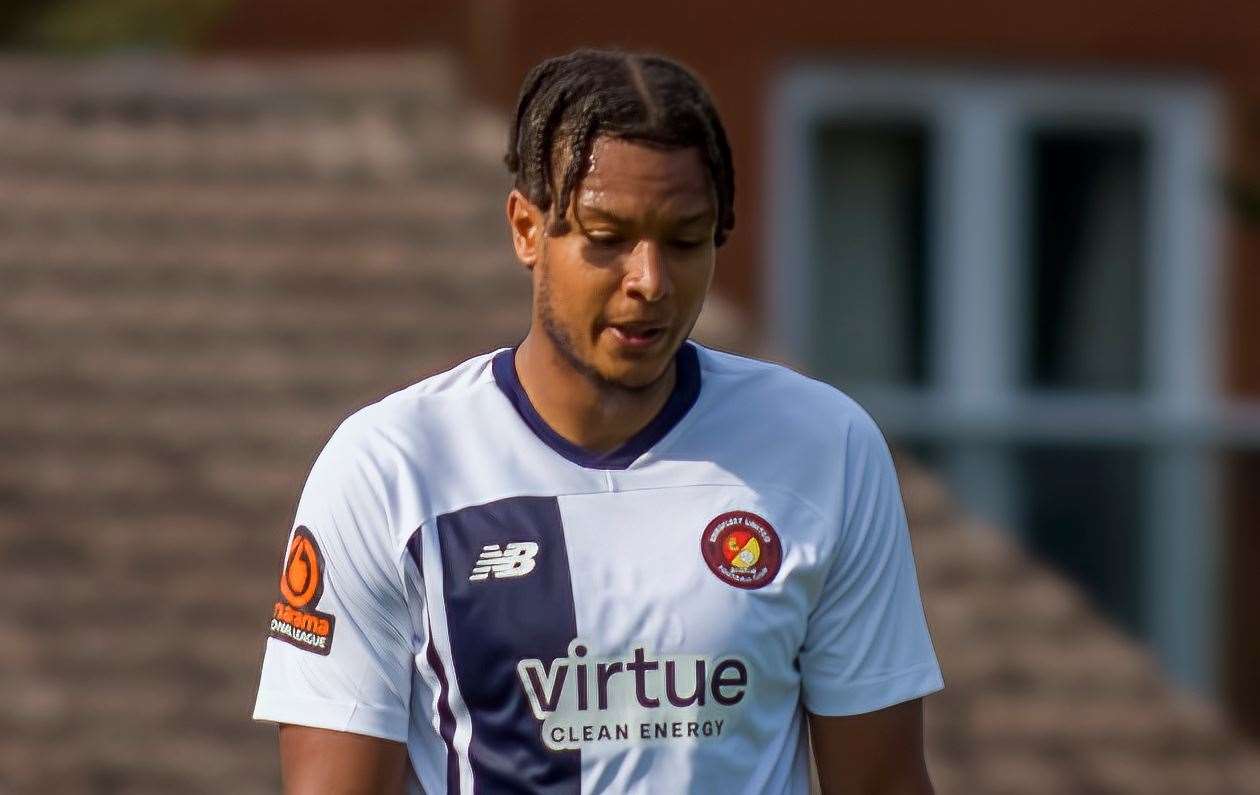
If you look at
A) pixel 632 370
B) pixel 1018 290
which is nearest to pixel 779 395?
pixel 632 370

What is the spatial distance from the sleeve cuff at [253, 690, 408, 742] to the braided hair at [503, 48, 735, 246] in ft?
2.01

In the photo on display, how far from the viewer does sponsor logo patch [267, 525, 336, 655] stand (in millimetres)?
2494

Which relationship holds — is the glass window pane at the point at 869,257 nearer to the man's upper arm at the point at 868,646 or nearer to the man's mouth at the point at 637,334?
the man's upper arm at the point at 868,646

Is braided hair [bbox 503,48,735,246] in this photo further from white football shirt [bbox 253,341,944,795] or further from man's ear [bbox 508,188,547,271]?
white football shirt [bbox 253,341,944,795]

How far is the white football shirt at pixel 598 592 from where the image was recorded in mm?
2420

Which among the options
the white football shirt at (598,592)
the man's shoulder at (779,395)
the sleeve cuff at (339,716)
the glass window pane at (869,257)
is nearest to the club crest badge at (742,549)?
the white football shirt at (598,592)

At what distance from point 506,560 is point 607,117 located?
0.53 meters

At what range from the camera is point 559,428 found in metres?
2.55

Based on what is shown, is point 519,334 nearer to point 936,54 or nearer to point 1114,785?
point 1114,785

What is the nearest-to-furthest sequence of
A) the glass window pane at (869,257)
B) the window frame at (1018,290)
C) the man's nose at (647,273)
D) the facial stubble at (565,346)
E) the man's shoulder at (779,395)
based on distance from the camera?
the man's nose at (647,273) < the facial stubble at (565,346) < the man's shoulder at (779,395) < the window frame at (1018,290) < the glass window pane at (869,257)

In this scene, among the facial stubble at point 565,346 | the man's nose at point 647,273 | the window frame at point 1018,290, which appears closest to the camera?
the man's nose at point 647,273

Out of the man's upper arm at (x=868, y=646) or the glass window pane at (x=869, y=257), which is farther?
the glass window pane at (x=869, y=257)

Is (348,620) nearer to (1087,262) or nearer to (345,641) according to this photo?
(345,641)

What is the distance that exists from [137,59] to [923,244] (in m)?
3.48
